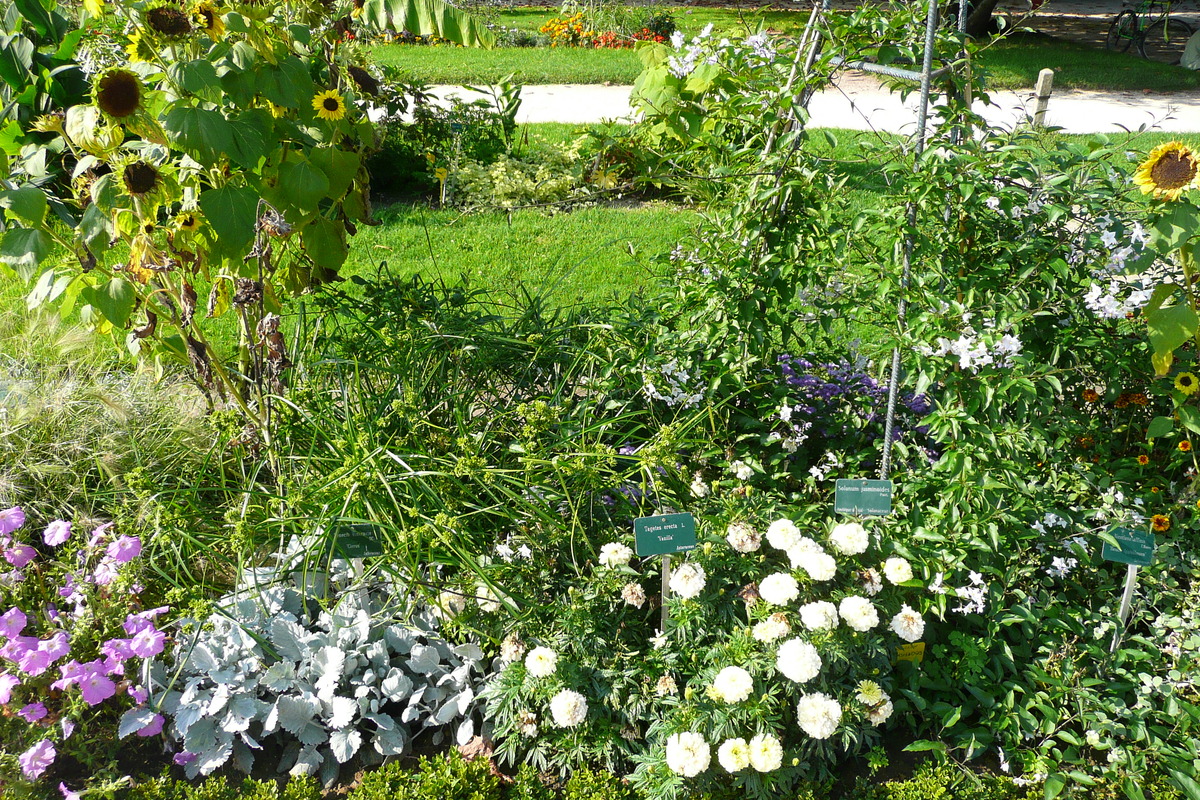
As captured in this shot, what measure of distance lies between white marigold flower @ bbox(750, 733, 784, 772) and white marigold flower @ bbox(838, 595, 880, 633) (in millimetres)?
352

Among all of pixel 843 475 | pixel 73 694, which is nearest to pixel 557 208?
pixel 843 475

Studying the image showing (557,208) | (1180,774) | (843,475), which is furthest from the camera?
(557,208)

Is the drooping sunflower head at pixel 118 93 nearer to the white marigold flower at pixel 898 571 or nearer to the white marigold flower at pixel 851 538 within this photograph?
the white marigold flower at pixel 851 538

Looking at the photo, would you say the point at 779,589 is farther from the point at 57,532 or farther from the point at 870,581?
the point at 57,532

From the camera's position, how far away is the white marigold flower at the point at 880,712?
2338 mm

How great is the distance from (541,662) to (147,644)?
110 cm

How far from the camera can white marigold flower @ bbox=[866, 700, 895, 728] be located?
7.67 feet

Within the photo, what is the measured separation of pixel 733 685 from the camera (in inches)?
88.3

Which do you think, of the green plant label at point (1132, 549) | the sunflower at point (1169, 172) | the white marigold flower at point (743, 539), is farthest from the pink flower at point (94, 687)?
the sunflower at point (1169, 172)

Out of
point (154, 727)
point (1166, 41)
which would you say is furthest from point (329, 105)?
point (1166, 41)

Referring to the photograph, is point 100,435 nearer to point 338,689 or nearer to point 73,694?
point 73,694

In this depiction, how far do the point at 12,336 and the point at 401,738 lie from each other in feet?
9.89

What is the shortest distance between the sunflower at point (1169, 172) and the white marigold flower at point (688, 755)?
1.91 metres

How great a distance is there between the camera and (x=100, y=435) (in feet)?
11.0
